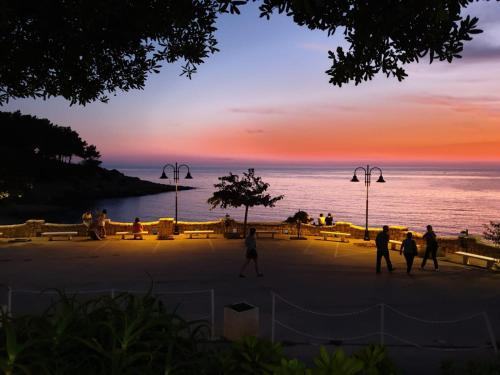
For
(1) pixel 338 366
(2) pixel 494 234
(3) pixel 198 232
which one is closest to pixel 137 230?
(3) pixel 198 232

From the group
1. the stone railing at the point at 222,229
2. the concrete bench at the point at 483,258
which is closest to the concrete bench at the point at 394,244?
the stone railing at the point at 222,229

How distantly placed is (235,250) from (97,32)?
14652 mm

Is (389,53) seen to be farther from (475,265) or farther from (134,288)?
(475,265)

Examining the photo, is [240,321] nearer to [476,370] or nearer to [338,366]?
[476,370]

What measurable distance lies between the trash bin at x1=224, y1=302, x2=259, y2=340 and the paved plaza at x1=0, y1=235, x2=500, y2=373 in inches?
27.7

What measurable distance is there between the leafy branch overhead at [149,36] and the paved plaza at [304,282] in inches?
179

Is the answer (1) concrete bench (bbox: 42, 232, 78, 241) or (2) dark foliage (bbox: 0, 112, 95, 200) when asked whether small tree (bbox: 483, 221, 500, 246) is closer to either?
(1) concrete bench (bbox: 42, 232, 78, 241)

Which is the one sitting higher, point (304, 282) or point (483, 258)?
point (483, 258)

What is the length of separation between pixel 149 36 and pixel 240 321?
5.61m

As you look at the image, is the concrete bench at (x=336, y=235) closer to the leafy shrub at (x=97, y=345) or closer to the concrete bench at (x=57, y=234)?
the concrete bench at (x=57, y=234)

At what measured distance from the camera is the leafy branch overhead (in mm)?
5930

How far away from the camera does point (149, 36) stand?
8.13 m

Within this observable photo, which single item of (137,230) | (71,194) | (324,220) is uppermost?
(324,220)

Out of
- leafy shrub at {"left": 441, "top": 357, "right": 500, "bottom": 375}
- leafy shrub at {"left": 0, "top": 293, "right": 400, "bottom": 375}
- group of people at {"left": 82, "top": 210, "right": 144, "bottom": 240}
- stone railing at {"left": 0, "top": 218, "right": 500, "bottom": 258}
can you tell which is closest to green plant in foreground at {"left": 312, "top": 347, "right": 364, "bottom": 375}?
leafy shrub at {"left": 0, "top": 293, "right": 400, "bottom": 375}
